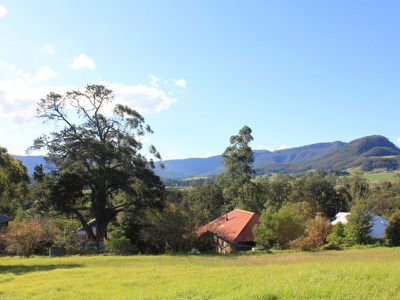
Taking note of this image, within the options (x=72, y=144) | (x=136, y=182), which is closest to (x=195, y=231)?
(x=136, y=182)

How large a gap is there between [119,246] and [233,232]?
13.9 metres

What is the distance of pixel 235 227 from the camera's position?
158 ft

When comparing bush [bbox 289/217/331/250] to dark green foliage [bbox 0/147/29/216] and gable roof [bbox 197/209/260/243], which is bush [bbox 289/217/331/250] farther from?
dark green foliage [bbox 0/147/29/216]

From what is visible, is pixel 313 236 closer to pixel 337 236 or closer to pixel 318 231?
pixel 318 231

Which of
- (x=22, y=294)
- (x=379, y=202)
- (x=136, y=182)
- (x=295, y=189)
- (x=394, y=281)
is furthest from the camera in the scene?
(x=295, y=189)

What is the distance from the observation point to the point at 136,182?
149ft

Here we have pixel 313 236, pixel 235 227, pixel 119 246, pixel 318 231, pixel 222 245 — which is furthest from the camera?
pixel 235 227

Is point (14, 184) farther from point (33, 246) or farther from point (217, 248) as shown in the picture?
point (217, 248)

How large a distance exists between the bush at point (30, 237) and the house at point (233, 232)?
48.7ft

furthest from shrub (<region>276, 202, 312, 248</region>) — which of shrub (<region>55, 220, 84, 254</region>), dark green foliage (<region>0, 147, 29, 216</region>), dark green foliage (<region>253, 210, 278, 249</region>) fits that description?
dark green foliage (<region>0, 147, 29, 216</region>)

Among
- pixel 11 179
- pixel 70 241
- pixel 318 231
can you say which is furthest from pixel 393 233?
pixel 11 179

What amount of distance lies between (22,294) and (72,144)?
1213 inches

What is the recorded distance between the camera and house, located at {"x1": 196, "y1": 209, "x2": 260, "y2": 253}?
46.2m

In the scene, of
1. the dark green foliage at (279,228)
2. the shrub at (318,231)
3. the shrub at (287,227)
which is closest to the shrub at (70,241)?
the dark green foliage at (279,228)
